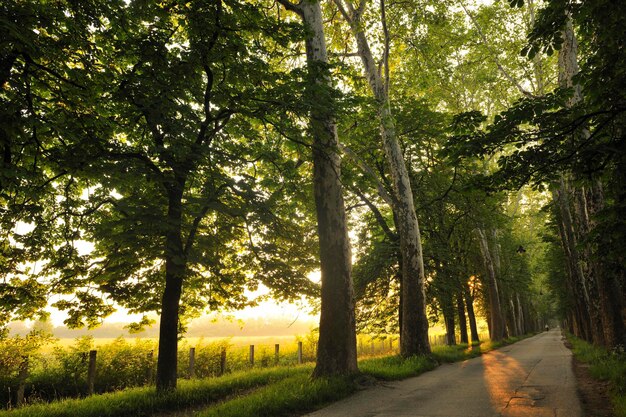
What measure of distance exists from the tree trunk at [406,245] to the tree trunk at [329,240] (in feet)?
11.5

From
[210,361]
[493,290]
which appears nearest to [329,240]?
[210,361]

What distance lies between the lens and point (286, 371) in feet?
40.1

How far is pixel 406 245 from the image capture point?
44.1 feet

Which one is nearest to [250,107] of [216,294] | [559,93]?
[559,93]

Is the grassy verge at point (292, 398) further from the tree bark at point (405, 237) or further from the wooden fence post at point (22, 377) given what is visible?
the wooden fence post at point (22, 377)

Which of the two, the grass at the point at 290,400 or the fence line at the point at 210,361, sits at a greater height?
the grass at the point at 290,400

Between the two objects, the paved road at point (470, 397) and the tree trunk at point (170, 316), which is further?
the tree trunk at point (170, 316)

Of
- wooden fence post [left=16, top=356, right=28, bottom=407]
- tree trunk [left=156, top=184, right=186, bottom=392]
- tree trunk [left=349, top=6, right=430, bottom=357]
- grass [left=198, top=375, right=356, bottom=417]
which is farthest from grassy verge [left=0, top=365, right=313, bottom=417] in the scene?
tree trunk [left=349, top=6, right=430, bottom=357]

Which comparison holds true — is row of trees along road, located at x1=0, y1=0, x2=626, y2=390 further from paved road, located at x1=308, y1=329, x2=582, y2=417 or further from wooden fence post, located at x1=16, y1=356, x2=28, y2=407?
wooden fence post, located at x1=16, y1=356, x2=28, y2=407

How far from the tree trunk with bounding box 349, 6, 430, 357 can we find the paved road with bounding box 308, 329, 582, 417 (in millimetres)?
2716

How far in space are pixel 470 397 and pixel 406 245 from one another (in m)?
6.87

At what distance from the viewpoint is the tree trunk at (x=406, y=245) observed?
12.8 metres

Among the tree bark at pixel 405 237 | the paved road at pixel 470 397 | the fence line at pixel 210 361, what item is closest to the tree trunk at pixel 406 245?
the tree bark at pixel 405 237

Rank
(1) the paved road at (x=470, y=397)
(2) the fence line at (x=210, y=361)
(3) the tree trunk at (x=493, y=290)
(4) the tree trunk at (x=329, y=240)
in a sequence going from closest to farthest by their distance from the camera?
(1) the paved road at (x=470, y=397)
(4) the tree trunk at (x=329, y=240)
(2) the fence line at (x=210, y=361)
(3) the tree trunk at (x=493, y=290)
